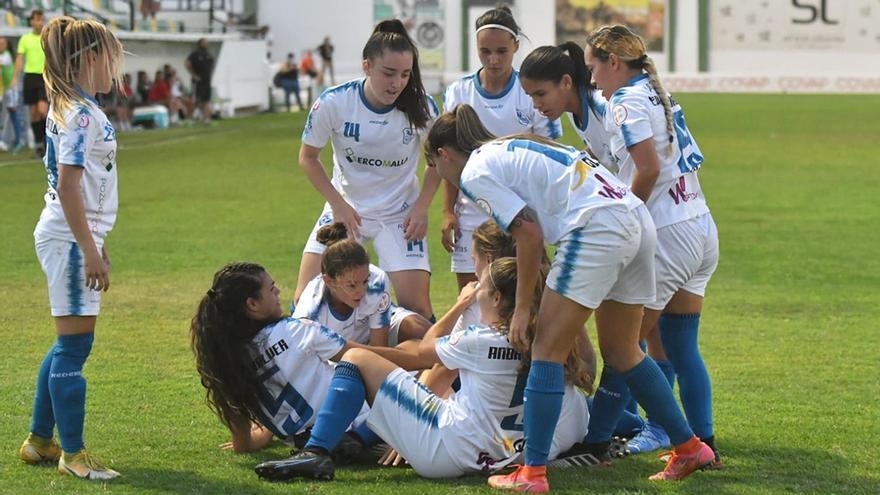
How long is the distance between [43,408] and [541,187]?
2.36m

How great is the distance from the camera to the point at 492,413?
5.33 metres

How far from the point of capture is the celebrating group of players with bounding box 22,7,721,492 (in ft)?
16.3

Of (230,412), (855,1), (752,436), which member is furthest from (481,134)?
(855,1)

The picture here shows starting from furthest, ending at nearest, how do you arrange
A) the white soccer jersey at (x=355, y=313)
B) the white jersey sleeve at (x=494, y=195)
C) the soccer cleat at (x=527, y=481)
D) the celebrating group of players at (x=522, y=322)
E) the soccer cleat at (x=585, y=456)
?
the white soccer jersey at (x=355, y=313)
the soccer cleat at (x=585, y=456)
the soccer cleat at (x=527, y=481)
the celebrating group of players at (x=522, y=322)
the white jersey sleeve at (x=494, y=195)

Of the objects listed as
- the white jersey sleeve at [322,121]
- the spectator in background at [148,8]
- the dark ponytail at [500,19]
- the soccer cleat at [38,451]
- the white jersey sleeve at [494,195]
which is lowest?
the soccer cleat at [38,451]

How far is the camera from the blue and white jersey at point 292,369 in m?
5.75

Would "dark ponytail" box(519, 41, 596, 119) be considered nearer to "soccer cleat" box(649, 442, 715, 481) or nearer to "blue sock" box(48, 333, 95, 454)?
"soccer cleat" box(649, 442, 715, 481)

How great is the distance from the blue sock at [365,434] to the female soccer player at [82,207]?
3.47 ft

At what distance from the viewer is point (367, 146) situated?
23.0 feet

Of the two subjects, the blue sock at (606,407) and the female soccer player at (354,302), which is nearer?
the blue sock at (606,407)

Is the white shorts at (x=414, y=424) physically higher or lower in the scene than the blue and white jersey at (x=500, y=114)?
lower

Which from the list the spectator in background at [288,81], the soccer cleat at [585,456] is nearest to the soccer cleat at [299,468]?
the soccer cleat at [585,456]

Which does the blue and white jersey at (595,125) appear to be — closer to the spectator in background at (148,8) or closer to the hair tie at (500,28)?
the hair tie at (500,28)

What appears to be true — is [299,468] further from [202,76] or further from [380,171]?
[202,76]
